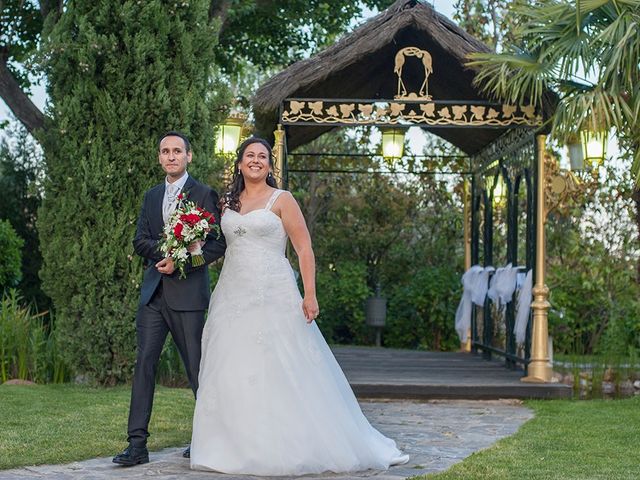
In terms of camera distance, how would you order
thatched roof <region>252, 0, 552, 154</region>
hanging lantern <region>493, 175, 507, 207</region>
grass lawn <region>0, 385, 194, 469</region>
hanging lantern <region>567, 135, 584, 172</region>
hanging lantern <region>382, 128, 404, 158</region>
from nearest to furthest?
grass lawn <region>0, 385, 194, 469</region>
thatched roof <region>252, 0, 552, 154</region>
hanging lantern <region>567, 135, 584, 172</region>
hanging lantern <region>493, 175, 507, 207</region>
hanging lantern <region>382, 128, 404, 158</region>

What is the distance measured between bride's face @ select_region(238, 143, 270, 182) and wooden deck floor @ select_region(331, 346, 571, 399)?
4.30 meters

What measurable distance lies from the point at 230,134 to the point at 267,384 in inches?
249

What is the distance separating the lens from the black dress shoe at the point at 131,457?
232 inches

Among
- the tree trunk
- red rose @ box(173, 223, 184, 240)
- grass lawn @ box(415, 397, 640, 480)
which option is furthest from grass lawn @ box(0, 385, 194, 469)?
the tree trunk

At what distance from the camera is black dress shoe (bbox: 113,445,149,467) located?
5.88m

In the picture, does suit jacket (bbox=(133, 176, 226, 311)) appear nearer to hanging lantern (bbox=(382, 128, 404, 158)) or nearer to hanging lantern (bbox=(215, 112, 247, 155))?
hanging lantern (bbox=(215, 112, 247, 155))

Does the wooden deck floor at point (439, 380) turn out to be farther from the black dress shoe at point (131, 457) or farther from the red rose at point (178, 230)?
the red rose at point (178, 230)

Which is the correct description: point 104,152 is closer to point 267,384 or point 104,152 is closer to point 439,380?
point 439,380

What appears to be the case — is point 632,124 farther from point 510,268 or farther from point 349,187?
point 349,187

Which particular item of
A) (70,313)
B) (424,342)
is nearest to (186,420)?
(70,313)

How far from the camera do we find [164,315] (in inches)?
239

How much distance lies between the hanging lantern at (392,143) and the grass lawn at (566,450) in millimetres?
4626

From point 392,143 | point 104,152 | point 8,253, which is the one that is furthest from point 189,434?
point 8,253

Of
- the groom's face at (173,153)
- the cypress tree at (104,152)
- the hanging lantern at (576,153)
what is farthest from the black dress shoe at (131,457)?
the hanging lantern at (576,153)
